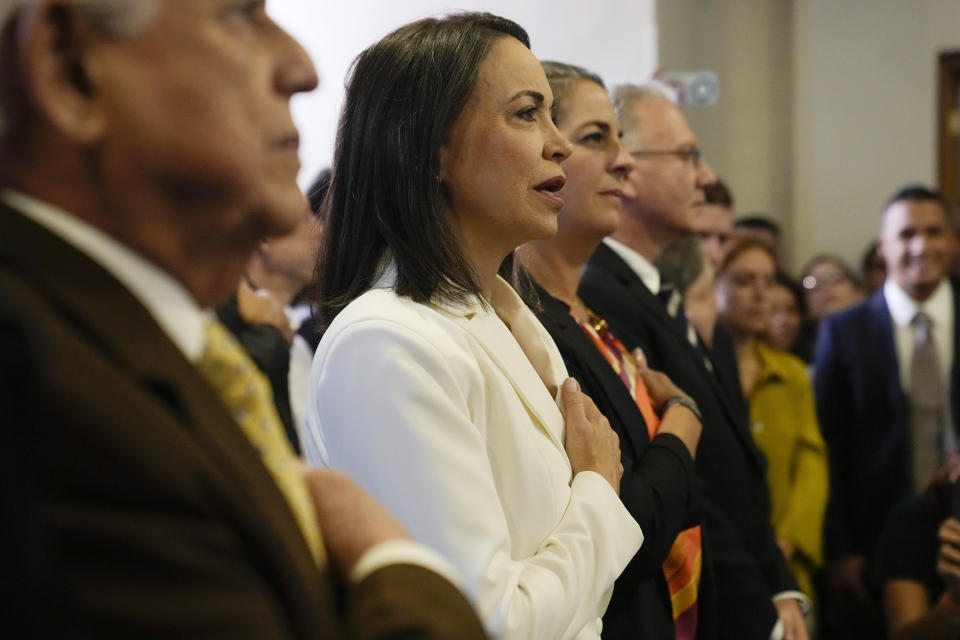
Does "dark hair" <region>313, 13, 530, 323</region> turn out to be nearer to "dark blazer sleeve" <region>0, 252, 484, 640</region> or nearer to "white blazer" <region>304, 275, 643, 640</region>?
"white blazer" <region>304, 275, 643, 640</region>

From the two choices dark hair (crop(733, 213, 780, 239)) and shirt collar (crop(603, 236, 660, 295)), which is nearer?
shirt collar (crop(603, 236, 660, 295))

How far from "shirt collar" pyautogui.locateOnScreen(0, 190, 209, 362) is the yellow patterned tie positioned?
0.08ft

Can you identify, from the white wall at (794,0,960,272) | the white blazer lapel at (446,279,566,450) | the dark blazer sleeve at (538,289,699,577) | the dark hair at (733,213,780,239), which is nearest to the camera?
the white blazer lapel at (446,279,566,450)

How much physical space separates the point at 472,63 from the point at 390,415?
632 millimetres

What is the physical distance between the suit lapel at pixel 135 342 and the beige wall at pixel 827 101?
606 cm

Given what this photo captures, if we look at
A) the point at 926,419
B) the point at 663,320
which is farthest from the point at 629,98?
the point at 926,419

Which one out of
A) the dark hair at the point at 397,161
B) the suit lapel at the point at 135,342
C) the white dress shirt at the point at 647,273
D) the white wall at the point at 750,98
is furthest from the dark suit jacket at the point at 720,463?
the white wall at the point at 750,98

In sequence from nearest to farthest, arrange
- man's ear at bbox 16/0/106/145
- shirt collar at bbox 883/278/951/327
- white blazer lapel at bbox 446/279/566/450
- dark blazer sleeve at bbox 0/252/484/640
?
dark blazer sleeve at bbox 0/252/484/640
man's ear at bbox 16/0/106/145
white blazer lapel at bbox 446/279/566/450
shirt collar at bbox 883/278/951/327

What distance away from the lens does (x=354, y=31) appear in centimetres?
463

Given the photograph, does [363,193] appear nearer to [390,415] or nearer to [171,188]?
[390,415]

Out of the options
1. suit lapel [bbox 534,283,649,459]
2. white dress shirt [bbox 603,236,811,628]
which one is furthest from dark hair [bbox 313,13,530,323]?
white dress shirt [bbox 603,236,811,628]

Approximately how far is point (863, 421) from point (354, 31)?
8.06 ft

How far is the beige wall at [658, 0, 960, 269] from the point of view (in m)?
6.72

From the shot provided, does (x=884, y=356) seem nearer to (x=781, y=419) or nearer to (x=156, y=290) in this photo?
(x=781, y=419)
